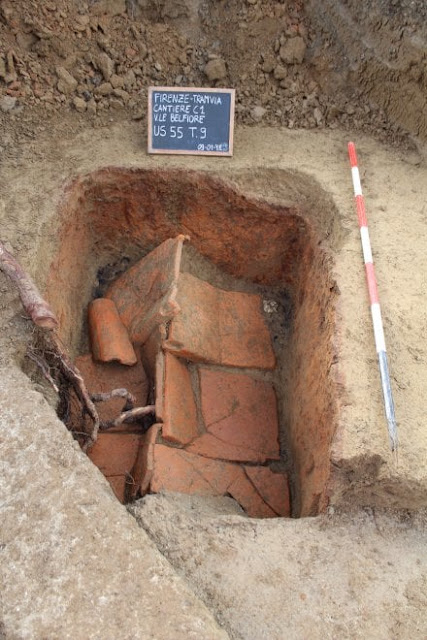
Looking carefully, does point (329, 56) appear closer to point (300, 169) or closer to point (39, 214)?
point (300, 169)

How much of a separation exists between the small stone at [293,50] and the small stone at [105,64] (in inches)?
41.0

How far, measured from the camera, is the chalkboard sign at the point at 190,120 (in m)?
3.57

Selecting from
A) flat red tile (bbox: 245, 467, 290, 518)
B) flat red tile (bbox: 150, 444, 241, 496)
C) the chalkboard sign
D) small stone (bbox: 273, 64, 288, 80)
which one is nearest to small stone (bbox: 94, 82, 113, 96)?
the chalkboard sign

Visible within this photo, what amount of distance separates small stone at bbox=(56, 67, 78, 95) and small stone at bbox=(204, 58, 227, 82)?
0.81 metres

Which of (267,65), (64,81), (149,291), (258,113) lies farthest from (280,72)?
(149,291)

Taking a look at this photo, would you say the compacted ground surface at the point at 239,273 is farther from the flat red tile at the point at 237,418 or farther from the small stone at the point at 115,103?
the flat red tile at the point at 237,418

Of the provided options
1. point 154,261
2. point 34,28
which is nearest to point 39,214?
point 154,261

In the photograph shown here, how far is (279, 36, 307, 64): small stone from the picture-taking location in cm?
381

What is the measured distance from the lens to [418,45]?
3463mm

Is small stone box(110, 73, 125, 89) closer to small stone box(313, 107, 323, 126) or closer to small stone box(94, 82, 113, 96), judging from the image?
small stone box(94, 82, 113, 96)

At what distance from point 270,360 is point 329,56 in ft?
6.23

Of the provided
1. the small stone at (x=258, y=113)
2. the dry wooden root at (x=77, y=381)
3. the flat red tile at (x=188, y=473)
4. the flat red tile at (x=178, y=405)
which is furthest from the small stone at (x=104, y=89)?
the flat red tile at (x=188, y=473)

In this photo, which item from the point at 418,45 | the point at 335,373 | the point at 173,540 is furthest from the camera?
the point at 418,45

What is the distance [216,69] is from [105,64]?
0.67 m
